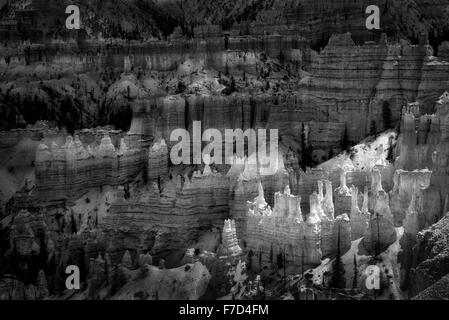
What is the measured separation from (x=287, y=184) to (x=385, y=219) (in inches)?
194

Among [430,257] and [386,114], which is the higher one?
[386,114]

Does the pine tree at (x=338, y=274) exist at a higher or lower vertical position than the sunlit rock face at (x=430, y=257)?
lower

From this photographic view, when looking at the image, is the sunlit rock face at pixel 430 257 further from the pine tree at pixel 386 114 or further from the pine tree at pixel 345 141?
Answer: the pine tree at pixel 345 141

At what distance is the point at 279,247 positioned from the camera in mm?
26297

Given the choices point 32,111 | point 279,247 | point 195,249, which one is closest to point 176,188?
point 195,249

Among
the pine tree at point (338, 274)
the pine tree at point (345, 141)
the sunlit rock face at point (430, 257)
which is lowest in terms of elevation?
the pine tree at point (338, 274)

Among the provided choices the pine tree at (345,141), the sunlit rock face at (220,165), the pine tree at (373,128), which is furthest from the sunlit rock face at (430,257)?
the pine tree at (345,141)

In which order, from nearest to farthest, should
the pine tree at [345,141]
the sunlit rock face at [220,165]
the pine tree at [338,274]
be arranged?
the pine tree at [338,274] → the sunlit rock face at [220,165] → the pine tree at [345,141]

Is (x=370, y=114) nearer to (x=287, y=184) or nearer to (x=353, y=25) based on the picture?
(x=287, y=184)

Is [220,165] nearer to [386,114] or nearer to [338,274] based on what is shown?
[386,114]

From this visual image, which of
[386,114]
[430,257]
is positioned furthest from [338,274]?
[386,114]

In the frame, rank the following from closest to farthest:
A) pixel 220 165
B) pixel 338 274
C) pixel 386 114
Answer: pixel 338 274, pixel 220 165, pixel 386 114

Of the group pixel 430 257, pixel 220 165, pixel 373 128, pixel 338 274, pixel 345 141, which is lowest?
pixel 338 274

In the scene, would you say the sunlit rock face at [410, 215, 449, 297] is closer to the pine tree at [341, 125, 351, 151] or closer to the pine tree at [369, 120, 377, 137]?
the pine tree at [369, 120, 377, 137]
